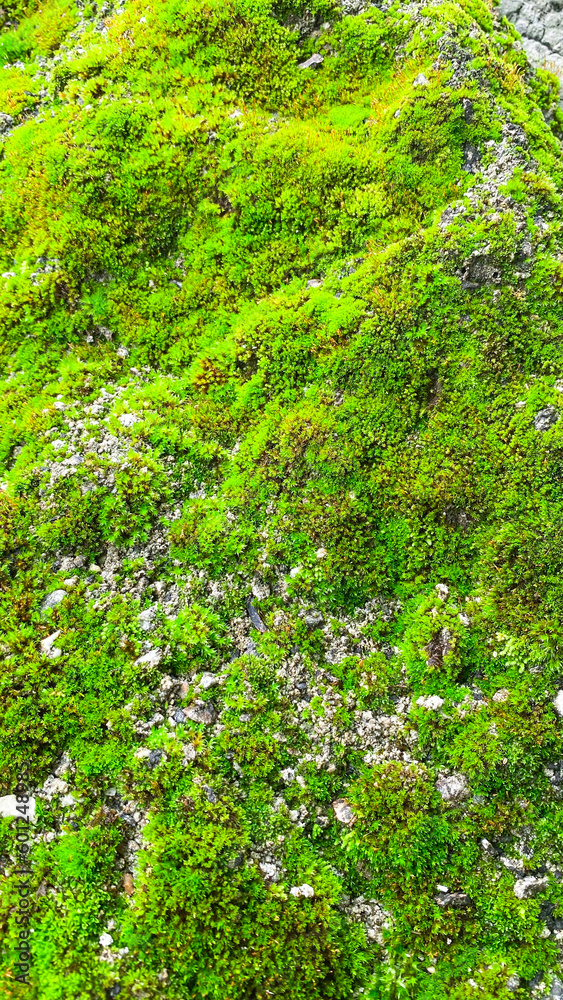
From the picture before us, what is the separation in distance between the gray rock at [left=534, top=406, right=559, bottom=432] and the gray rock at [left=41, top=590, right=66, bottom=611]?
271 inches

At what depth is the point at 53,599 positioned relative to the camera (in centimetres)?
748

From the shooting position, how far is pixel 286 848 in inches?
245

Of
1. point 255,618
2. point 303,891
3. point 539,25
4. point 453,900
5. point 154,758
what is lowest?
point 453,900

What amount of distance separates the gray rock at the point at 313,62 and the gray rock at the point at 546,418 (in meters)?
8.10

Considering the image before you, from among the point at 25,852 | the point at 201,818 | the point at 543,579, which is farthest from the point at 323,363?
the point at 25,852

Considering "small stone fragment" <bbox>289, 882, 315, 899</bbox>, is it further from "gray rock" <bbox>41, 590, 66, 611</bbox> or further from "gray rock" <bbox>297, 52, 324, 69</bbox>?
"gray rock" <bbox>297, 52, 324, 69</bbox>

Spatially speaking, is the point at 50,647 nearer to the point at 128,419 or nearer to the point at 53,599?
the point at 53,599

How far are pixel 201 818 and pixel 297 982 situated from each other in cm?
187

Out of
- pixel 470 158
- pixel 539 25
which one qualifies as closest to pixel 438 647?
pixel 470 158

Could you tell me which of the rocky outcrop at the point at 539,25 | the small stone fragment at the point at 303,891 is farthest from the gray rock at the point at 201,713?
the rocky outcrop at the point at 539,25

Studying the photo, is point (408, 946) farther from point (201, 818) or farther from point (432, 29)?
point (432, 29)

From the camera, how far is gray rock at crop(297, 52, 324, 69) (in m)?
Result: 10.2

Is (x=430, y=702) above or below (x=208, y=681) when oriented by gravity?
below

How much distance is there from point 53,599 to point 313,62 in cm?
1073
